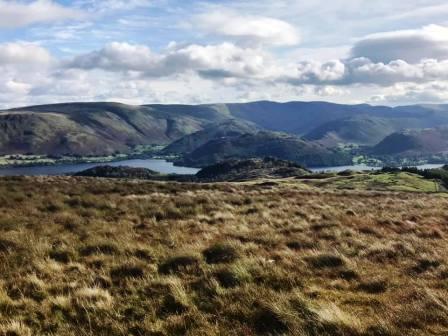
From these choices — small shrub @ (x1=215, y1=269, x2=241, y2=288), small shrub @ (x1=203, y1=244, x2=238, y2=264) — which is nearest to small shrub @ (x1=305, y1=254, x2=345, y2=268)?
small shrub @ (x1=203, y1=244, x2=238, y2=264)

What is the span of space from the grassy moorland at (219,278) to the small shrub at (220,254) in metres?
0.03

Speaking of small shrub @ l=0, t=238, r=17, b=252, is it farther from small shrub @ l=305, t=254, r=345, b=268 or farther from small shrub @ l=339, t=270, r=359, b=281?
small shrub @ l=339, t=270, r=359, b=281

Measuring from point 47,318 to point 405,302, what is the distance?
254 inches

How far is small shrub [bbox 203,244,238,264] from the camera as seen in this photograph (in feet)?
39.1

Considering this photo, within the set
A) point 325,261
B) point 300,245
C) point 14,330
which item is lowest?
point 300,245

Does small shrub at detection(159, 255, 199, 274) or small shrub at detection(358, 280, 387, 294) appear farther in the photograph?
small shrub at detection(159, 255, 199, 274)

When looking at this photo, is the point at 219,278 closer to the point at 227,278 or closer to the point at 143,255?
the point at 227,278

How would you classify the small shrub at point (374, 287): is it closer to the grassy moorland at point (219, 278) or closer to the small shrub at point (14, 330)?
the grassy moorland at point (219, 278)

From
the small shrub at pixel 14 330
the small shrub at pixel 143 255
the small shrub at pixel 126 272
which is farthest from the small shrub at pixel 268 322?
the small shrub at pixel 143 255

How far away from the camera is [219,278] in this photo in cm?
1030

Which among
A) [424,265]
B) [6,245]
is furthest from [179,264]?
[424,265]

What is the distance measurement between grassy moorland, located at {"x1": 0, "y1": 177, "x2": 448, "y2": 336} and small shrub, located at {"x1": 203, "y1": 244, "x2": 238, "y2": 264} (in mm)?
32

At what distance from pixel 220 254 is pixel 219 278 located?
211 centimetres

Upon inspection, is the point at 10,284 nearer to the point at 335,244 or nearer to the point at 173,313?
the point at 173,313
